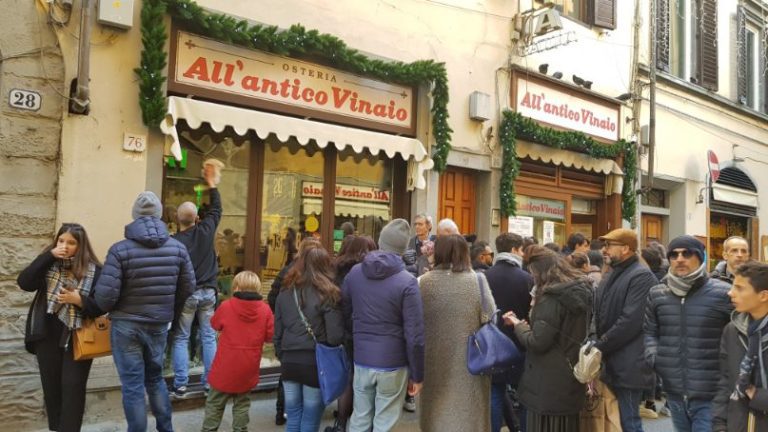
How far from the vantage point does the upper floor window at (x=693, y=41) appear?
12397mm

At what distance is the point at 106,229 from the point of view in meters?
5.62

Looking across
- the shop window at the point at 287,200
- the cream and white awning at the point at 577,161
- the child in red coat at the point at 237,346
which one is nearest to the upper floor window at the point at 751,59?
the cream and white awning at the point at 577,161

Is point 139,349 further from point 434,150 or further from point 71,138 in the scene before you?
point 434,150

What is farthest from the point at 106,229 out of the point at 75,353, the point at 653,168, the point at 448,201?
the point at 653,168

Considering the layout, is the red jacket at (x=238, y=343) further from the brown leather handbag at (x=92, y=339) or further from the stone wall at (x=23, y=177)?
the stone wall at (x=23, y=177)

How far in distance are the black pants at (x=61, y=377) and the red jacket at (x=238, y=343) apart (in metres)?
0.90

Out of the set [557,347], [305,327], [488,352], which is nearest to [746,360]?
[557,347]

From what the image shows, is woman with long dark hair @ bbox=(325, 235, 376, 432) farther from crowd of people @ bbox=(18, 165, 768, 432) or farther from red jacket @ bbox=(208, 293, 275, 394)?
red jacket @ bbox=(208, 293, 275, 394)

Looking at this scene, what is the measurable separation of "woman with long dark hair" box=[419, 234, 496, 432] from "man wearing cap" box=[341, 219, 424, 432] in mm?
254

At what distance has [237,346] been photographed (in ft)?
15.0

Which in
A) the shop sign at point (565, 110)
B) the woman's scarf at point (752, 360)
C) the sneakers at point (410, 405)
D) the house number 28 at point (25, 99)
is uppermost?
the shop sign at point (565, 110)

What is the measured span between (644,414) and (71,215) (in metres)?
5.89

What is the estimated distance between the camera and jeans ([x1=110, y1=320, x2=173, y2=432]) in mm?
4285

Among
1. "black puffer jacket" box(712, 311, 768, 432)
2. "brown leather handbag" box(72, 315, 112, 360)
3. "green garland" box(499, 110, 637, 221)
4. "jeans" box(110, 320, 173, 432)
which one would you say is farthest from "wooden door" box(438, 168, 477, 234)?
"black puffer jacket" box(712, 311, 768, 432)
